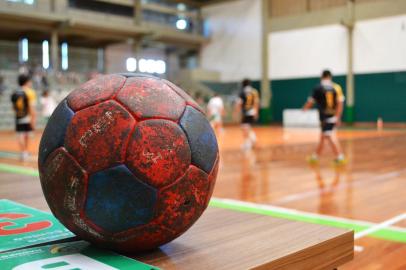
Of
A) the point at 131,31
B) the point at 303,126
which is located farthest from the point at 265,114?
the point at 131,31

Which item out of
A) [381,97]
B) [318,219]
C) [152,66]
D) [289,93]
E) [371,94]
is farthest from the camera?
[152,66]

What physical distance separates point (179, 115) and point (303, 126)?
21813mm

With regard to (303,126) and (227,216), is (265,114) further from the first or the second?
(227,216)

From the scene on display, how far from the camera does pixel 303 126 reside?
22.8 meters

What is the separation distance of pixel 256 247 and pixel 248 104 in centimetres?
1010

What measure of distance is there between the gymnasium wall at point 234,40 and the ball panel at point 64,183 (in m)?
26.0

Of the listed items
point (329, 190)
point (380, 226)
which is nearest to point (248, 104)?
point (329, 190)

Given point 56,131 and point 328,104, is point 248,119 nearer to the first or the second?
point 328,104

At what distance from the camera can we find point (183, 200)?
5.21 feet

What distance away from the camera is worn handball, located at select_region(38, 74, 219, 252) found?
1505 millimetres

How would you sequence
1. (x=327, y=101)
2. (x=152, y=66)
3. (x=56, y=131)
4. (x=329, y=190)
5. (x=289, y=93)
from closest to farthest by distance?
1. (x=56, y=131)
2. (x=329, y=190)
3. (x=327, y=101)
4. (x=289, y=93)
5. (x=152, y=66)

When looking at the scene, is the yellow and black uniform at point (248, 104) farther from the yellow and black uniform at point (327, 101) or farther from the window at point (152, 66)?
the window at point (152, 66)

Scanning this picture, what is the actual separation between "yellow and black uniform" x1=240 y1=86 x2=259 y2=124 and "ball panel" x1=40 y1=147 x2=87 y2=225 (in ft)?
33.6

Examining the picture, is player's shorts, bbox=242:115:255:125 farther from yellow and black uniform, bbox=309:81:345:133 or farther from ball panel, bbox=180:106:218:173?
ball panel, bbox=180:106:218:173
